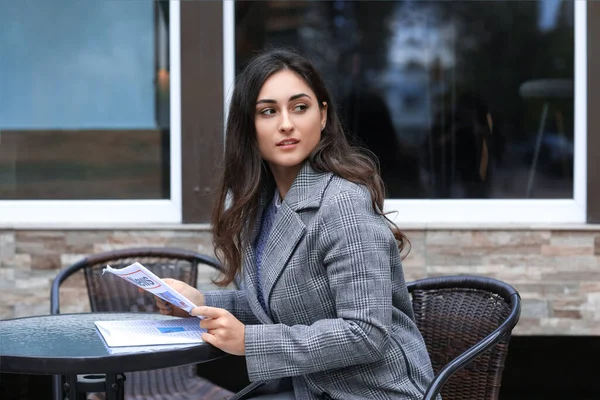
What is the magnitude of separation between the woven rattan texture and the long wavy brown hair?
0.39m

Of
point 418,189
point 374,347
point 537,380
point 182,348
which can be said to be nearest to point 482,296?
point 374,347

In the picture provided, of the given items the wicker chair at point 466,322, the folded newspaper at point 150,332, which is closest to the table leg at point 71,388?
the folded newspaper at point 150,332

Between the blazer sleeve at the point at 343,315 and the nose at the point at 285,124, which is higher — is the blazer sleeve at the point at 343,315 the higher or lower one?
the lower one

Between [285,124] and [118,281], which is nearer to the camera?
[285,124]

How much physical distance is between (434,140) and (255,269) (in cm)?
196

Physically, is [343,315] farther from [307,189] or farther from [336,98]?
[336,98]

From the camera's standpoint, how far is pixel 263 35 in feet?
12.4

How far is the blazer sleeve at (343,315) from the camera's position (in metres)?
1.79

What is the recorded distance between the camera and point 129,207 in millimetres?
3766

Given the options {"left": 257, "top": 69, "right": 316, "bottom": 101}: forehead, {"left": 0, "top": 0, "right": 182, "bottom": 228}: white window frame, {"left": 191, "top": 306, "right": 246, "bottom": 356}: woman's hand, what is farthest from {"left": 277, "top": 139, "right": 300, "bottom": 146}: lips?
{"left": 0, "top": 0, "right": 182, "bottom": 228}: white window frame

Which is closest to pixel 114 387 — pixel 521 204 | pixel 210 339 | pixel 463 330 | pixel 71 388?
pixel 71 388

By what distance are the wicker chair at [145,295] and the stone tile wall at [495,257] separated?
50 cm

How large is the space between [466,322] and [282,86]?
3.00 ft

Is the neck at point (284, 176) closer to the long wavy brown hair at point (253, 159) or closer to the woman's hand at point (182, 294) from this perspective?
the long wavy brown hair at point (253, 159)
